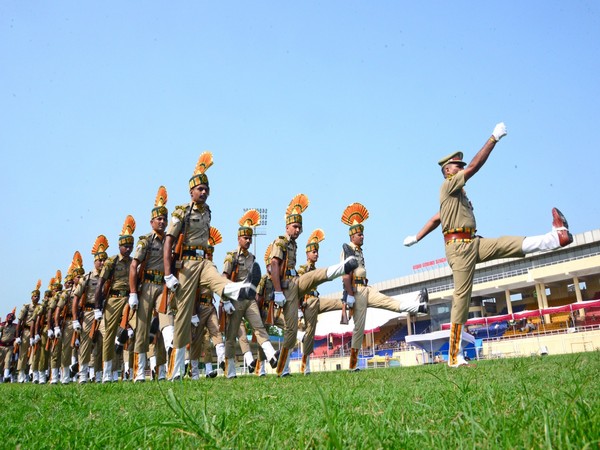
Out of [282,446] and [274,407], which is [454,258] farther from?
[282,446]

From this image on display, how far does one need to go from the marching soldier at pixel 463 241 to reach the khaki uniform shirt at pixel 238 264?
17.0 ft

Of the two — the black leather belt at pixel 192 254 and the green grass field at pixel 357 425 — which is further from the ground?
the black leather belt at pixel 192 254

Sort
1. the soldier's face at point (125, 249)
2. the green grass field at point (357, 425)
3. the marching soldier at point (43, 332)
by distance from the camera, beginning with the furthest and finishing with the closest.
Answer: the marching soldier at point (43, 332), the soldier's face at point (125, 249), the green grass field at point (357, 425)

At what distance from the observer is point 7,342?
73.3 feet

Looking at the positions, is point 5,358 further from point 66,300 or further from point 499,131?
point 499,131

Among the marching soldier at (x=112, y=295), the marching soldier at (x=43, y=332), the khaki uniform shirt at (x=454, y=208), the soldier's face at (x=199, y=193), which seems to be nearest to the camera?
the khaki uniform shirt at (x=454, y=208)

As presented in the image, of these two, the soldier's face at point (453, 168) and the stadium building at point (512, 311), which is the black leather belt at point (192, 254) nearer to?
the soldier's face at point (453, 168)

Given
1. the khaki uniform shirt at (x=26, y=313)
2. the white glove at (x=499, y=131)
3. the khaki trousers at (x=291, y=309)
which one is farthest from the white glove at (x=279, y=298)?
the khaki uniform shirt at (x=26, y=313)

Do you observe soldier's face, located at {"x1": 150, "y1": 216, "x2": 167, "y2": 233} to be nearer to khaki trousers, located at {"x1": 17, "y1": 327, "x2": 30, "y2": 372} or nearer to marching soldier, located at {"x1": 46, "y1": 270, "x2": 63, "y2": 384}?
marching soldier, located at {"x1": 46, "y1": 270, "x2": 63, "y2": 384}

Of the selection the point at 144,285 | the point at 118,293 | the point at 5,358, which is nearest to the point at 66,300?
the point at 118,293

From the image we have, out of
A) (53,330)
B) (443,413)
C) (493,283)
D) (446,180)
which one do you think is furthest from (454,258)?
(493,283)

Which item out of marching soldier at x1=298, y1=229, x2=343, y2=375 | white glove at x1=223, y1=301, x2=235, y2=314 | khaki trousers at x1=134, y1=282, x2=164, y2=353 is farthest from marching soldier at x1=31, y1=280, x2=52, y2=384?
marching soldier at x1=298, y1=229, x2=343, y2=375

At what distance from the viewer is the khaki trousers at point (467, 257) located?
20.5 ft

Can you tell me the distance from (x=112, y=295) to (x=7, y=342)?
1480cm
